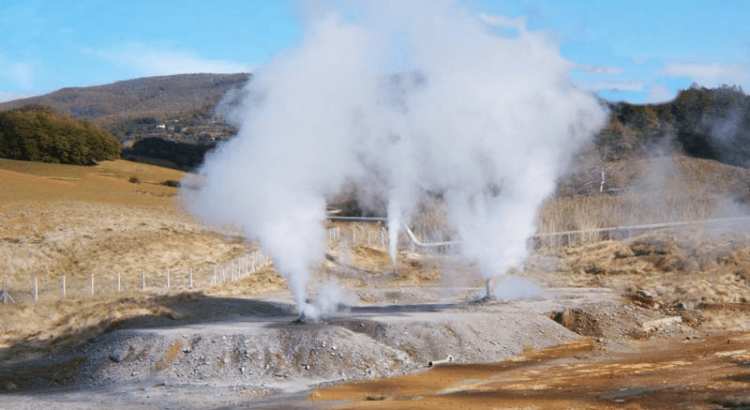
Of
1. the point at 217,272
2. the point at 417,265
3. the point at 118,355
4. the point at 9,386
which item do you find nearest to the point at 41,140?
the point at 217,272

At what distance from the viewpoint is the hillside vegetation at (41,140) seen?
79688 millimetres

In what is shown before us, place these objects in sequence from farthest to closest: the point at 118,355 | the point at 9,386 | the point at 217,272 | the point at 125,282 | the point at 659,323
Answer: the point at 217,272
the point at 125,282
the point at 659,323
the point at 118,355
the point at 9,386

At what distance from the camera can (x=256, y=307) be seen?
89.2 ft

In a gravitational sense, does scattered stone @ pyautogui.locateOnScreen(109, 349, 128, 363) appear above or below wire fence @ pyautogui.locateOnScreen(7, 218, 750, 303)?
below

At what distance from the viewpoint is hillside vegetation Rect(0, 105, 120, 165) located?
261 ft

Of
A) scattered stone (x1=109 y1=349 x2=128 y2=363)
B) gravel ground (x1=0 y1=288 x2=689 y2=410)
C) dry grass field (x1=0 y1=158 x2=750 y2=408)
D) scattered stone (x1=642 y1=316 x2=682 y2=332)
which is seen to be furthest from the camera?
scattered stone (x1=642 y1=316 x2=682 y2=332)

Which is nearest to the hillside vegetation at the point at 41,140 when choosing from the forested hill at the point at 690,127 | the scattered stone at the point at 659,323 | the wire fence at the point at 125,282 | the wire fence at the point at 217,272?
the wire fence at the point at 217,272

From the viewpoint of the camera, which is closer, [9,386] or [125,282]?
[9,386]

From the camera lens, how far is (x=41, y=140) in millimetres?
79750

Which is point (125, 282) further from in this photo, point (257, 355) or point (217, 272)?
point (257, 355)

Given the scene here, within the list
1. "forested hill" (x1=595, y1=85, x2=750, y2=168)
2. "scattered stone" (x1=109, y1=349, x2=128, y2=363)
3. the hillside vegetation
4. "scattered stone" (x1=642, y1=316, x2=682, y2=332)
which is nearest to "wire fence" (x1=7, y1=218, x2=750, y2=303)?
"forested hill" (x1=595, y1=85, x2=750, y2=168)

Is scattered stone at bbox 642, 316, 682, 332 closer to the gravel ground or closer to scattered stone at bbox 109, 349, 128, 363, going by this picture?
the gravel ground

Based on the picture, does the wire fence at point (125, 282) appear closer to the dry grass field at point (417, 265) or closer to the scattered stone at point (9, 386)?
the dry grass field at point (417, 265)

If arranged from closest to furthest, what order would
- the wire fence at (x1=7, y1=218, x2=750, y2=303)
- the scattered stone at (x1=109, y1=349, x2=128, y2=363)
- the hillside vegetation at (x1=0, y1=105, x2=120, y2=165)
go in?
the scattered stone at (x1=109, y1=349, x2=128, y2=363) < the wire fence at (x1=7, y1=218, x2=750, y2=303) < the hillside vegetation at (x1=0, y1=105, x2=120, y2=165)
